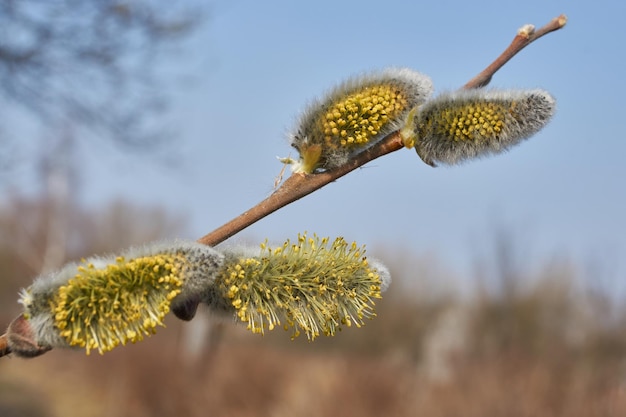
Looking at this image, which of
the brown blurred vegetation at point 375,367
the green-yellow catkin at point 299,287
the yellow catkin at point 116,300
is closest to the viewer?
the yellow catkin at point 116,300

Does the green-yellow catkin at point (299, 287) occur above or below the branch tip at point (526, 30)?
below

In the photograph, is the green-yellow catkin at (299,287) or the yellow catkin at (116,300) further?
the green-yellow catkin at (299,287)

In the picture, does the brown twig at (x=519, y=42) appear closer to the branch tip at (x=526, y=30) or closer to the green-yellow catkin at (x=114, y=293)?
the branch tip at (x=526, y=30)

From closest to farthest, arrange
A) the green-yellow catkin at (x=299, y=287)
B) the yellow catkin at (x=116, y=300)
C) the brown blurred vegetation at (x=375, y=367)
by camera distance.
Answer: the yellow catkin at (x=116, y=300)
the green-yellow catkin at (x=299, y=287)
the brown blurred vegetation at (x=375, y=367)

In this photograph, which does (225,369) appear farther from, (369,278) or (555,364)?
(369,278)

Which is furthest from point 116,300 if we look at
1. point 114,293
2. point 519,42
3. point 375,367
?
point 375,367

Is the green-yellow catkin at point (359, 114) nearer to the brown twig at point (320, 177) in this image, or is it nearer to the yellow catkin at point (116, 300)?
the brown twig at point (320, 177)

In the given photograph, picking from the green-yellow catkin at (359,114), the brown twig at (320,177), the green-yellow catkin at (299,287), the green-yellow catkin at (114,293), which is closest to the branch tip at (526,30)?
the brown twig at (320,177)

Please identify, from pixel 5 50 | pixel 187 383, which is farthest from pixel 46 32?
pixel 187 383
